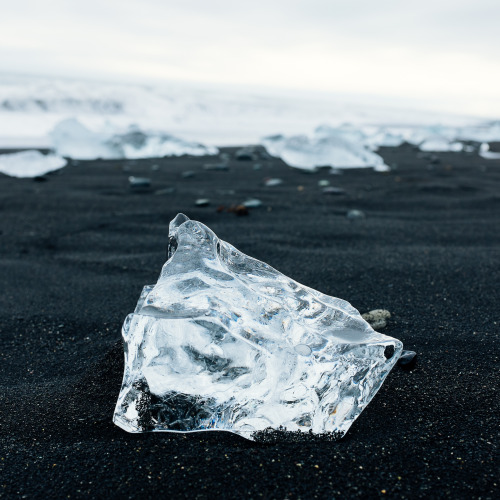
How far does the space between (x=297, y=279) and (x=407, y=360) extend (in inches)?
32.3

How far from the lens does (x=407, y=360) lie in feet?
4.50

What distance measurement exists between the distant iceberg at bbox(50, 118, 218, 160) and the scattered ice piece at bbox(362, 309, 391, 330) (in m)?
6.29

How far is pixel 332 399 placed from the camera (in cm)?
112

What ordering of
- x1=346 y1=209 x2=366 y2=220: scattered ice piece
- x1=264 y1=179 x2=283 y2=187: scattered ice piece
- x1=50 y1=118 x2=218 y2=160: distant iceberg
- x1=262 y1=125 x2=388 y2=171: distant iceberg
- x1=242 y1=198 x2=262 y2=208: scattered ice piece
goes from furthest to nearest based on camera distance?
x1=50 y1=118 x2=218 y2=160: distant iceberg < x1=262 y1=125 x2=388 y2=171: distant iceberg < x1=264 y1=179 x2=283 y2=187: scattered ice piece < x1=242 y1=198 x2=262 y2=208: scattered ice piece < x1=346 y1=209 x2=366 y2=220: scattered ice piece

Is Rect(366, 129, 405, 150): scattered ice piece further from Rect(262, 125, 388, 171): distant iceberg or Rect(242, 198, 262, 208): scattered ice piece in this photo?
Rect(242, 198, 262, 208): scattered ice piece

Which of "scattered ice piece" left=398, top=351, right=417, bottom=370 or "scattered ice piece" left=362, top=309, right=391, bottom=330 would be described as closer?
"scattered ice piece" left=398, top=351, right=417, bottom=370

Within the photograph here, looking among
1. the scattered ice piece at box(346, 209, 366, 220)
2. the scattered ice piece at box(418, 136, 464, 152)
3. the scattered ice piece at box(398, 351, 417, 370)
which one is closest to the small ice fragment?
Answer: the scattered ice piece at box(346, 209, 366, 220)

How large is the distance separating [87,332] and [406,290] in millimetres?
1203

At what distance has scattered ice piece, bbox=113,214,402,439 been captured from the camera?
1108 mm

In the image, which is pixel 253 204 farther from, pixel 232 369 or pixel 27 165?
pixel 27 165

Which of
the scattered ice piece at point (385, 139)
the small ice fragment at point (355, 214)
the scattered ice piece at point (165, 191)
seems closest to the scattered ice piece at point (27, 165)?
the scattered ice piece at point (165, 191)

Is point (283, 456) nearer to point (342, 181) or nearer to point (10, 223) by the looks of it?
point (10, 223)

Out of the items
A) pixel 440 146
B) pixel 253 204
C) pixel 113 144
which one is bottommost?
pixel 253 204

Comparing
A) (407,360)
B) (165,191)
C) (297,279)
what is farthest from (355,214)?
(407,360)
